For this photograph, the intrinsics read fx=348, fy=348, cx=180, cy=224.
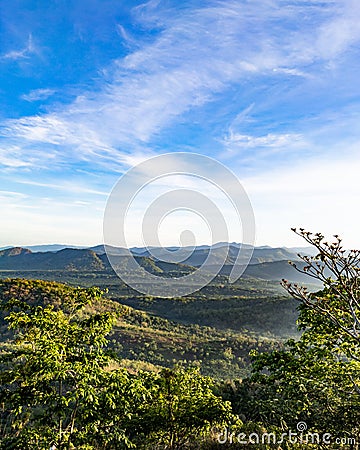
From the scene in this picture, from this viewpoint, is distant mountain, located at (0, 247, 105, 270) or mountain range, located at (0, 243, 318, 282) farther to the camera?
distant mountain, located at (0, 247, 105, 270)

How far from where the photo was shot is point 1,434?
25.8 feet

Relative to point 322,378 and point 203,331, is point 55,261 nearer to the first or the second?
point 203,331

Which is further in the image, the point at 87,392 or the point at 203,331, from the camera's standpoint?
the point at 203,331

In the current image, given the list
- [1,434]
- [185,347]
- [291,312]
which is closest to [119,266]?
[291,312]

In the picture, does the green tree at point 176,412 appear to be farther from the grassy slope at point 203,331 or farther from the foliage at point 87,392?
the grassy slope at point 203,331

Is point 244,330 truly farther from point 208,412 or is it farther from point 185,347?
point 208,412

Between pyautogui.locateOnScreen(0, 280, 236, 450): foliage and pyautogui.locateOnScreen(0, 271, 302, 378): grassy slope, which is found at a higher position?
pyautogui.locateOnScreen(0, 280, 236, 450): foliage

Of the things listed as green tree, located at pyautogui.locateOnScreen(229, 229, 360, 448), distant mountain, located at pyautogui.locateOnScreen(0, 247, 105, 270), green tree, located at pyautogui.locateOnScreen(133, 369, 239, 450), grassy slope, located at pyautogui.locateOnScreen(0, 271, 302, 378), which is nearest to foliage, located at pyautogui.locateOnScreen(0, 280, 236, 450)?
green tree, located at pyautogui.locateOnScreen(133, 369, 239, 450)

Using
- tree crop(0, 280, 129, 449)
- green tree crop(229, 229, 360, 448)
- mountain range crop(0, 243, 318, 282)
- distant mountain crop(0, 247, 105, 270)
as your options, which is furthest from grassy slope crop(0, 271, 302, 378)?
distant mountain crop(0, 247, 105, 270)

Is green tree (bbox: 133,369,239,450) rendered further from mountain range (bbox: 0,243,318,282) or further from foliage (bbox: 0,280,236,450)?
mountain range (bbox: 0,243,318,282)

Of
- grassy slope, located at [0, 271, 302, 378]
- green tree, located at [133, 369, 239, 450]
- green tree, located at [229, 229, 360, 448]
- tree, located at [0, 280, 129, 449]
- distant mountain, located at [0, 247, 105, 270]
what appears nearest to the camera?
tree, located at [0, 280, 129, 449]

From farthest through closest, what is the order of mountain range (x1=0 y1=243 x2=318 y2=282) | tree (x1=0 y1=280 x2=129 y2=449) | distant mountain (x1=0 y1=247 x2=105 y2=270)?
distant mountain (x1=0 y1=247 x2=105 y2=270) → mountain range (x1=0 y1=243 x2=318 y2=282) → tree (x1=0 y1=280 x2=129 y2=449)

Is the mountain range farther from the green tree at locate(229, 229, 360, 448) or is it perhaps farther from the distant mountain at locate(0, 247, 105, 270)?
the green tree at locate(229, 229, 360, 448)

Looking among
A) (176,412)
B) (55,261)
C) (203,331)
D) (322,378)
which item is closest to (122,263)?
(55,261)
